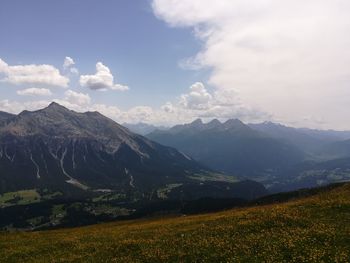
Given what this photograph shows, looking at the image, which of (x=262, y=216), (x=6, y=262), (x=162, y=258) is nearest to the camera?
(x=162, y=258)

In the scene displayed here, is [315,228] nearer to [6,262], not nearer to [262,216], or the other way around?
[262,216]

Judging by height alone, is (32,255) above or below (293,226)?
Answer: below

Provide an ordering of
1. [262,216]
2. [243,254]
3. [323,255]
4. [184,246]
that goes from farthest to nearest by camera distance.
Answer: [262,216], [184,246], [243,254], [323,255]

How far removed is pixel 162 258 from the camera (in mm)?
35438

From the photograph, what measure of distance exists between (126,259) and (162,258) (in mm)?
3991

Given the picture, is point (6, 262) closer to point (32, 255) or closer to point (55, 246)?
point (32, 255)

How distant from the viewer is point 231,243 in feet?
120

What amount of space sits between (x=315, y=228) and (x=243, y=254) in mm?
9044

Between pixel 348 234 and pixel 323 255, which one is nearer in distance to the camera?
pixel 323 255

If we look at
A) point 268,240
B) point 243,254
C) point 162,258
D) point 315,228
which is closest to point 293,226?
point 315,228

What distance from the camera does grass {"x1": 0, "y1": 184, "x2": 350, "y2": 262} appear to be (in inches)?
1259

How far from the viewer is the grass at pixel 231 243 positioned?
1259 inches

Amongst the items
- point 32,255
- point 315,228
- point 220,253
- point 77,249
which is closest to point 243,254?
point 220,253

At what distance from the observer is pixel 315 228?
37.4 meters
